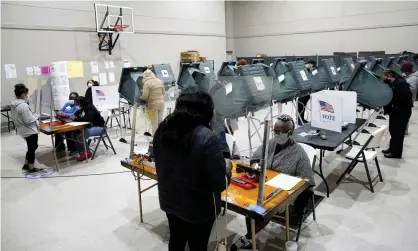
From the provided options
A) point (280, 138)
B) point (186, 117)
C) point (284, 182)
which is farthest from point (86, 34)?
point (186, 117)

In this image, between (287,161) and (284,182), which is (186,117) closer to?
(284,182)

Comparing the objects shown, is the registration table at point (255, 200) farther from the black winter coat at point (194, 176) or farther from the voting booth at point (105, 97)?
the voting booth at point (105, 97)

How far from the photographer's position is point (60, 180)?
4.47 m

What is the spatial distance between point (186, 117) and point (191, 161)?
0.24 meters

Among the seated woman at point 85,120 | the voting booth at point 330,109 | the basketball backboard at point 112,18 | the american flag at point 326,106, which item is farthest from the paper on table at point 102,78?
the american flag at point 326,106

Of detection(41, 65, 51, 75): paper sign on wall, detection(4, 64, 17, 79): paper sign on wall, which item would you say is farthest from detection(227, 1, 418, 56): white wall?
detection(4, 64, 17, 79): paper sign on wall

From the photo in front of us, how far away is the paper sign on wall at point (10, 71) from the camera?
293 inches

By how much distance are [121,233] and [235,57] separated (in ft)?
44.9

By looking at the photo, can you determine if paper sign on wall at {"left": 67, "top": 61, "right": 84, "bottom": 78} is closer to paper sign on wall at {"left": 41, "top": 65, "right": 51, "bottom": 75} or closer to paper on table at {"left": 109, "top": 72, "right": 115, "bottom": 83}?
paper sign on wall at {"left": 41, "top": 65, "right": 51, "bottom": 75}

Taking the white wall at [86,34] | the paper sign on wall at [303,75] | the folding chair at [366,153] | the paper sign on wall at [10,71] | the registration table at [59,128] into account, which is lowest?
the folding chair at [366,153]

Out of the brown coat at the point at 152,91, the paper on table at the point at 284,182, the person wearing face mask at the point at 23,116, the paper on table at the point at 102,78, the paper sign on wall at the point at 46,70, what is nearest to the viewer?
the paper on table at the point at 284,182

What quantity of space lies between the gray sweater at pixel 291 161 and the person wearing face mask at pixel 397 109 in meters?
2.82

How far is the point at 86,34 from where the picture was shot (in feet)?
29.6

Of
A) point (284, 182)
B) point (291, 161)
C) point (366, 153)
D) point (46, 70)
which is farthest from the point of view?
point (46, 70)
